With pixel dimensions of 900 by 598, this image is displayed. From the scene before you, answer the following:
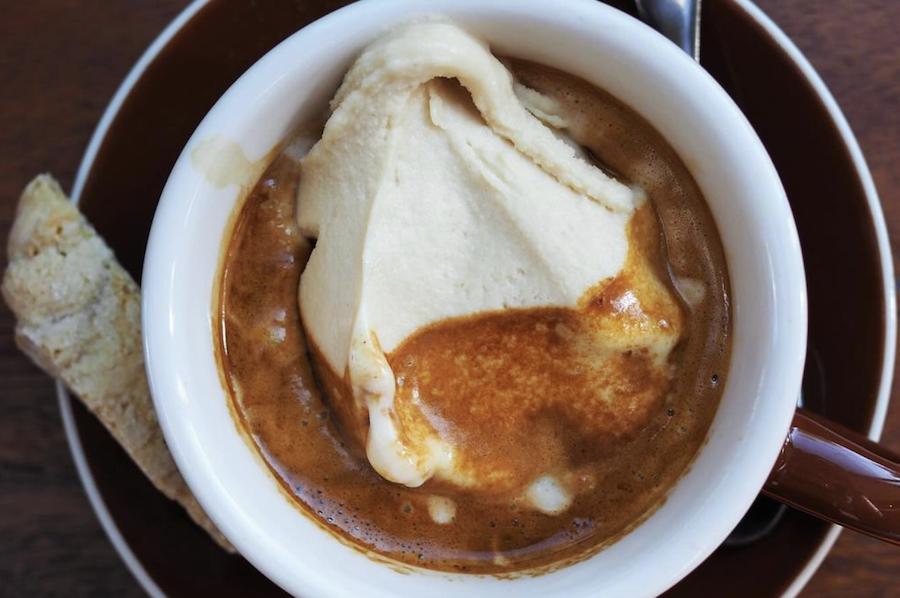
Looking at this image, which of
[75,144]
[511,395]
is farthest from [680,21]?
[75,144]

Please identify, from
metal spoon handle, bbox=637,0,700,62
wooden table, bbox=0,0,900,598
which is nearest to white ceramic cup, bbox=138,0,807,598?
metal spoon handle, bbox=637,0,700,62

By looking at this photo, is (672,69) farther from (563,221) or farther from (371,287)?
(371,287)

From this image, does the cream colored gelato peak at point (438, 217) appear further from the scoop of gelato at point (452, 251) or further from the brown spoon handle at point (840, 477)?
the brown spoon handle at point (840, 477)

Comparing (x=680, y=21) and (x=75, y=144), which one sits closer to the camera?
(x=680, y=21)

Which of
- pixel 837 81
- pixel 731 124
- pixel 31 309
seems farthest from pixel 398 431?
pixel 837 81

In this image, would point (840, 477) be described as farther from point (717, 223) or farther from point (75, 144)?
point (75, 144)
